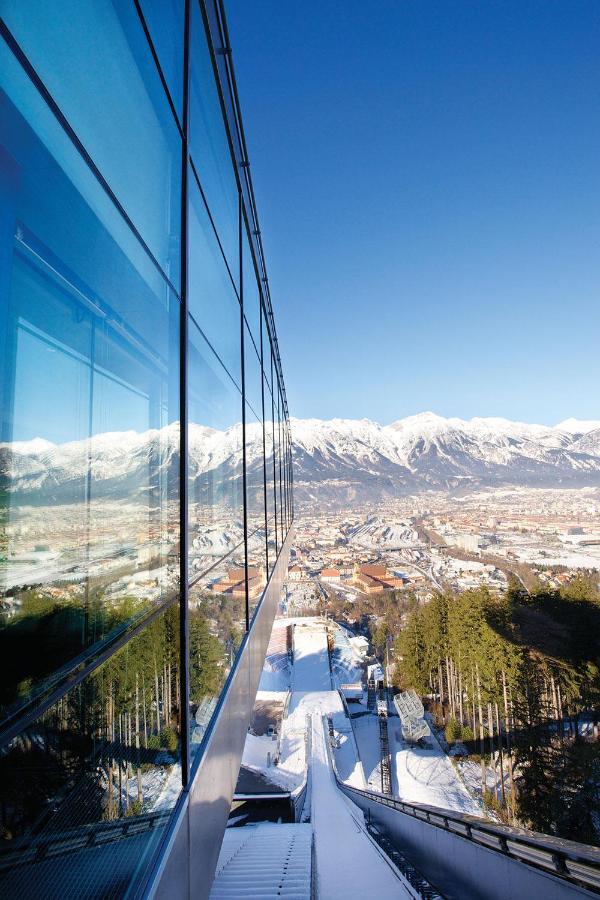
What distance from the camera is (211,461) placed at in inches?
155

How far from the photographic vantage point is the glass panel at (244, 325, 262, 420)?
6445 millimetres

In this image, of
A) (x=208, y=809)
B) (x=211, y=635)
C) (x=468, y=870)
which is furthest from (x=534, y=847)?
(x=211, y=635)

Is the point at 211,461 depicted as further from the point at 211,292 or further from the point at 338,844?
the point at 338,844

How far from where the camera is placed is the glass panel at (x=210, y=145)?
3.43m

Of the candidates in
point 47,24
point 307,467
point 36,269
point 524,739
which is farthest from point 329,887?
point 307,467

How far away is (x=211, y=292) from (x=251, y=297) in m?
3.16

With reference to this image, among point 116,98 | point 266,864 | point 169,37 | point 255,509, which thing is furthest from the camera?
point 266,864

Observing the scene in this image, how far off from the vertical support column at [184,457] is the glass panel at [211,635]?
0.14m

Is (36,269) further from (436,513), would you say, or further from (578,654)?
(436,513)

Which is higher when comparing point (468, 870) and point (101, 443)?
point (101, 443)

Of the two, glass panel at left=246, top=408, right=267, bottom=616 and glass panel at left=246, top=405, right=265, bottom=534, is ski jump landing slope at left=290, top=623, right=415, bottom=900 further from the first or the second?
glass panel at left=246, top=405, right=265, bottom=534

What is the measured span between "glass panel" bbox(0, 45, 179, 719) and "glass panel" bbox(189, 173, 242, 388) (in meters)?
0.98

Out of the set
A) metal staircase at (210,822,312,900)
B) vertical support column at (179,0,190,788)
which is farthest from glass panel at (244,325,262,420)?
metal staircase at (210,822,312,900)

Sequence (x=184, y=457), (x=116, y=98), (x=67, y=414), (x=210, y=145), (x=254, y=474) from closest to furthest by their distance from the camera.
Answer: (x=67, y=414), (x=116, y=98), (x=184, y=457), (x=210, y=145), (x=254, y=474)
